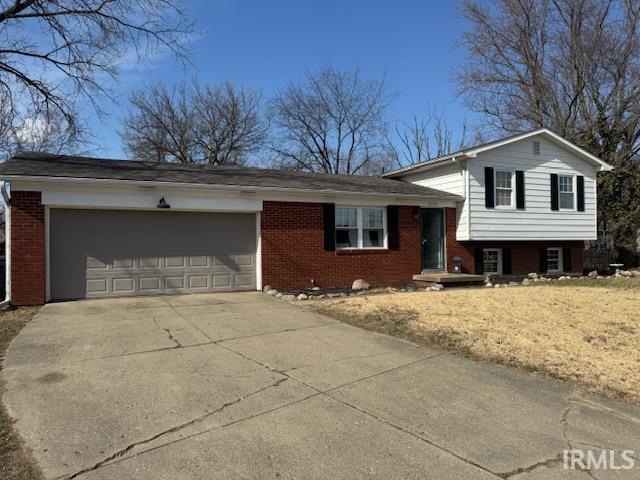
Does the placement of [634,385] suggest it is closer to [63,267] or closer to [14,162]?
[63,267]

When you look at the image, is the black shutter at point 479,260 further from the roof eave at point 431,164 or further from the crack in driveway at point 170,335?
the crack in driveway at point 170,335

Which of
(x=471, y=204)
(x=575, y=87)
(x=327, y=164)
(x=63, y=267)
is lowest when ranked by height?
(x=63, y=267)

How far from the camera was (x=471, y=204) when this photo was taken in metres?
15.5

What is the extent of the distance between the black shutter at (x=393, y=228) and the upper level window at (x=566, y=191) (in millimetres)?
6837

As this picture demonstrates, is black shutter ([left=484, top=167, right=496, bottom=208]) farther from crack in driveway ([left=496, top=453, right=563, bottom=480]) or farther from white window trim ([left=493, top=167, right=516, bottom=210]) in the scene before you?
crack in driveway ([left=496, top=453, right=563, bottom=480])

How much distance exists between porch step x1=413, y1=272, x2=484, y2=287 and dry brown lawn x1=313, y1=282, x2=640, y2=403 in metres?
2.55

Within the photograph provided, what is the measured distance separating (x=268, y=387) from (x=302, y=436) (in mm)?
1233

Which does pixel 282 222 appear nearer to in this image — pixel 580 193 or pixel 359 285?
pixel 359 285

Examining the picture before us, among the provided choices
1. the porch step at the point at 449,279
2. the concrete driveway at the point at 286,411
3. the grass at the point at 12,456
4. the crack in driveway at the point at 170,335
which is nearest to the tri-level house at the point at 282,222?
the porch step at the point at 449,279

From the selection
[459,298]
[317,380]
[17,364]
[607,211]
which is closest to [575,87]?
[607,211]

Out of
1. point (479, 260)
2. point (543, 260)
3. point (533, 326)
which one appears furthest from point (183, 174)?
point (543, 260)

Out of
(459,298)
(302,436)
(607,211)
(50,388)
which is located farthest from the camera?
(607,211)

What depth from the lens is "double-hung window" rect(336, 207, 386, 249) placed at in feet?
46.0

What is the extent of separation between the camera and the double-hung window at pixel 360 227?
1401 centimetres
